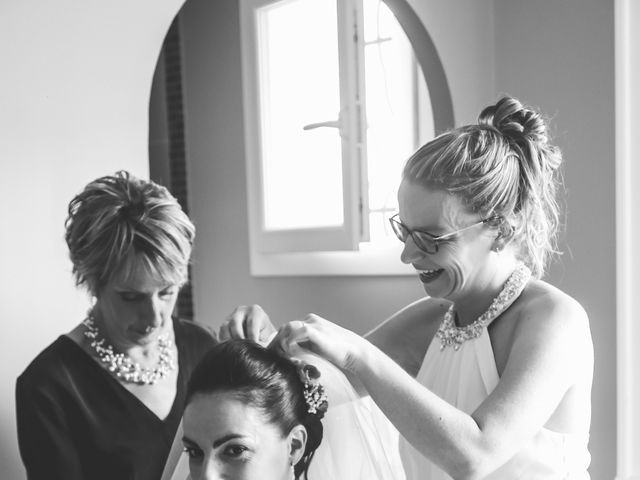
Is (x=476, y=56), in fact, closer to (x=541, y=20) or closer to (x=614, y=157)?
(x=541, y=20)

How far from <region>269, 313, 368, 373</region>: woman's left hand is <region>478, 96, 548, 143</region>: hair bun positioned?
521 mm

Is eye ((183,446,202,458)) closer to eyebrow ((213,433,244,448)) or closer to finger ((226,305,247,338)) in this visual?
eyebrow ((213,433,244,448))

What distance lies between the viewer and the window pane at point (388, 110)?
287 centimetres

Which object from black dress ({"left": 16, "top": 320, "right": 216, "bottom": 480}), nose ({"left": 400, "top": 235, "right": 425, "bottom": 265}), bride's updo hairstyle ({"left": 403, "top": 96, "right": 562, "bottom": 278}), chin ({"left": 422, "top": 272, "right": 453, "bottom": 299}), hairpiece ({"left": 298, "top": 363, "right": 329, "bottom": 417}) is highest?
bride's updo hairstyle ({"left": 403, "top": 96, "right": 562, "bottom": 278})

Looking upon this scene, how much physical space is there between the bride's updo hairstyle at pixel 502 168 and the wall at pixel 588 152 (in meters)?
0.90

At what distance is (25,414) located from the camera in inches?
65.0

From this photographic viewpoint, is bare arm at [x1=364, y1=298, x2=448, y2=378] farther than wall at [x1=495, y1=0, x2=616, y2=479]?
No

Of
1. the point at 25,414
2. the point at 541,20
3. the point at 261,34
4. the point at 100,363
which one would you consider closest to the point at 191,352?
the point at 100,363

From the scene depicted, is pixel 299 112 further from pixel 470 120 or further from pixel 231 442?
pixel 231 442

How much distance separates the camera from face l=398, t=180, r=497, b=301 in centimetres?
142

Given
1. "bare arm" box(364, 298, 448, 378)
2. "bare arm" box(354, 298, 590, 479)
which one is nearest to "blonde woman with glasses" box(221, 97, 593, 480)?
"bare arm" box(354, 298, 590, 479)

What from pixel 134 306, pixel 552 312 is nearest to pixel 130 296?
pixel 134 306

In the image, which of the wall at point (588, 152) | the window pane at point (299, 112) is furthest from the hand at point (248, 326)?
the wall at point (588, 152)

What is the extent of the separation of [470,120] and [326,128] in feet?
1.60
